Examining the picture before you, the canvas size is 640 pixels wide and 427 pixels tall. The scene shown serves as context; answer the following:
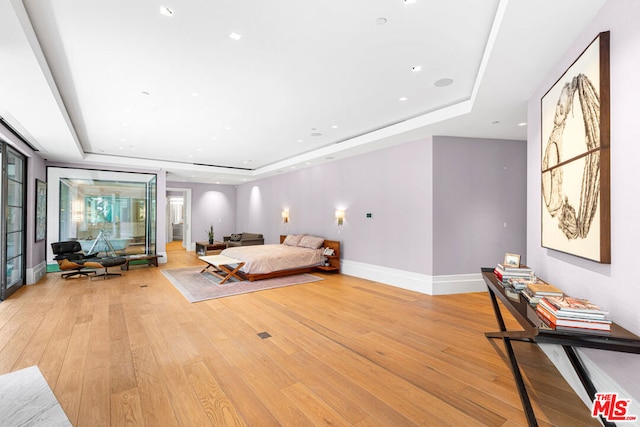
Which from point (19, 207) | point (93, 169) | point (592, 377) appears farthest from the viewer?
point (93, 169)

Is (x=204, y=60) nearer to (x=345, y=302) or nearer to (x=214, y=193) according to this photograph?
(x=345, y=302)

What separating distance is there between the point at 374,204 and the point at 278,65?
380 centimetres

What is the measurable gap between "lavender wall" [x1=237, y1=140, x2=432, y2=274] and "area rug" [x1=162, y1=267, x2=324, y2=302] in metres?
1.42

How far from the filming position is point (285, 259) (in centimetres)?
656

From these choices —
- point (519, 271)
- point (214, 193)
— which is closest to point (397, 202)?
point (519, 271)

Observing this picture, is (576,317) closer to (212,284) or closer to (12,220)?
(212,284)

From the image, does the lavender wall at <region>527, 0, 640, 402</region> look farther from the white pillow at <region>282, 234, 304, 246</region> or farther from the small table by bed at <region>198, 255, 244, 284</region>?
the white pillow at <region>282, 234, 304, 246</region>

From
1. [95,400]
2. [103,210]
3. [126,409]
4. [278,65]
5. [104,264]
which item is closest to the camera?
[126,409]

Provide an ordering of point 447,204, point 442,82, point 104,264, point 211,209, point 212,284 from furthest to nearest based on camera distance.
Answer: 1. point 211,209
2. point 104,264
3. point 212,284
4. point 447,204
5. point 442,82

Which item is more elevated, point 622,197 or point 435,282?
point 622,197

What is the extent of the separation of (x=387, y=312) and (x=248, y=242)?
22.3ft

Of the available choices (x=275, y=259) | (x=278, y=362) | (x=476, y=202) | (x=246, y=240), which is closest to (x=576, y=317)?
(x=278, y=362)

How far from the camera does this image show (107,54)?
2855 millimetres

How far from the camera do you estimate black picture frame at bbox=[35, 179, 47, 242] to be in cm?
629
